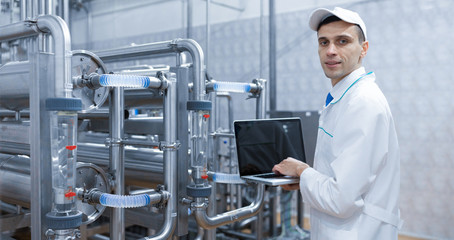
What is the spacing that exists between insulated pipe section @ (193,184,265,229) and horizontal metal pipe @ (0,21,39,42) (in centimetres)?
102

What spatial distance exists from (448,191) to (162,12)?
13.0 feet

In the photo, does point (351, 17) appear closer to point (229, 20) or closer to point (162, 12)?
point (229, 20)

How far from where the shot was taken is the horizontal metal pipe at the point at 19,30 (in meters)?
1.35

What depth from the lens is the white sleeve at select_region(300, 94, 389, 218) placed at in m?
1.15

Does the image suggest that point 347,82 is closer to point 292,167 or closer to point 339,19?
point 339,19

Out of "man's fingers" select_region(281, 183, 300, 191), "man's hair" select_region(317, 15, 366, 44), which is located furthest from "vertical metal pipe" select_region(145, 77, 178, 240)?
"man's hair" select_region(317, 15, 366, 44)

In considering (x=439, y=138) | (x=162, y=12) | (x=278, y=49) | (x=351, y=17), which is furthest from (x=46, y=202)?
(x=162, y=12)

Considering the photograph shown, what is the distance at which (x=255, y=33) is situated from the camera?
464 centimetres

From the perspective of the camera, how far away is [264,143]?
1657mm

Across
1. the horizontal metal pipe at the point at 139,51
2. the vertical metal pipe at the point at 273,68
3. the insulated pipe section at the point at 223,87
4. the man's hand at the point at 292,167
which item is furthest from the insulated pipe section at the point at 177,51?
the vertical metal pipe at the point at 273,68

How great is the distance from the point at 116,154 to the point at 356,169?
1.03m

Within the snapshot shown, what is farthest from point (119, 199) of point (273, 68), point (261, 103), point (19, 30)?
point (273, 68)

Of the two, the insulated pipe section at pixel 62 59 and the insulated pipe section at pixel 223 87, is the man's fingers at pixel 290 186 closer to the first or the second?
the insulated pipe section at pixel 223 87

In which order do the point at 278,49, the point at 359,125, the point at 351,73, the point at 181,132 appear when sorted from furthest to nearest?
the point at 278,49 → the point at 181,132 → the point at 351,73 → the point at 359,125
